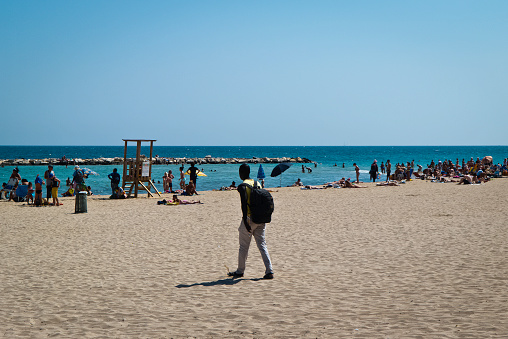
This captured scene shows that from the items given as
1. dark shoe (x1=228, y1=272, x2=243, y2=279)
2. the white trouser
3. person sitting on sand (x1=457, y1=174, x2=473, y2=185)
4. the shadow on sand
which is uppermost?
person sitting on sand (x1=457, y1=174, x2=473, y2=185)

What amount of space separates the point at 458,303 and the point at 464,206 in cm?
1101

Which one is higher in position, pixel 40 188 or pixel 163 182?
pixel 40 188

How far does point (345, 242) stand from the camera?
30.0 feet

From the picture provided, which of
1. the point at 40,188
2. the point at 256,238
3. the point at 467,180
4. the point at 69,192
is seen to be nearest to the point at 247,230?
the point at 256,238

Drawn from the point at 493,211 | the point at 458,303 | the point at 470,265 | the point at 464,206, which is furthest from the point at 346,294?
the point at 464,206

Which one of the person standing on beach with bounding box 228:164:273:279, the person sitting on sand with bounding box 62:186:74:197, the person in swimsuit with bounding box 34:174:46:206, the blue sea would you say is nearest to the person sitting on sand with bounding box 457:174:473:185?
the blue sea

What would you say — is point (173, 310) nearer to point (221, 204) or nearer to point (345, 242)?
point (345, 242)

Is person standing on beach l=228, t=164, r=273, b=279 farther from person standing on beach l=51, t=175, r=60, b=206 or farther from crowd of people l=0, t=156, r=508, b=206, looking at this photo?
person standing on beach l=51, t=175, r=60, b=206

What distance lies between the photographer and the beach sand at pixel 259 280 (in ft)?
14.8

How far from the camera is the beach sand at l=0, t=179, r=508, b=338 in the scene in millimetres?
4504

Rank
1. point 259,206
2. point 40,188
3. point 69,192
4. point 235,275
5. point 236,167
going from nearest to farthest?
1. point 259,206
2. point 235,275
3. point 40,188
4. point 69,192
5. point 236,167

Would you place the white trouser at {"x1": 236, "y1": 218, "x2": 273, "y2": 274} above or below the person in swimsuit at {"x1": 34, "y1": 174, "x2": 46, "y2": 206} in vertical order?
above

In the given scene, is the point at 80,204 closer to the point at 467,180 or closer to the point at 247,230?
the point at 247,230

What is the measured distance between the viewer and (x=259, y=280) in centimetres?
631
